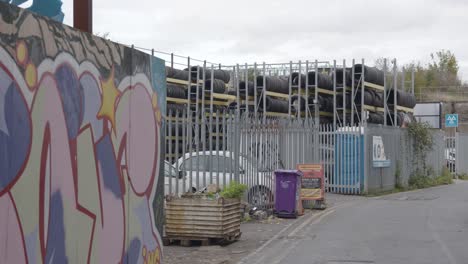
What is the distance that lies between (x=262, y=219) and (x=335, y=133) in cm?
860

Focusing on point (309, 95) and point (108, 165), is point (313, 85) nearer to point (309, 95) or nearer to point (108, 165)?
point (309, 95)

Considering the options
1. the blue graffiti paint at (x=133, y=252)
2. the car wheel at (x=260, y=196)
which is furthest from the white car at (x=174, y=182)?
the blue graffiti paint at (x=133, y=252)

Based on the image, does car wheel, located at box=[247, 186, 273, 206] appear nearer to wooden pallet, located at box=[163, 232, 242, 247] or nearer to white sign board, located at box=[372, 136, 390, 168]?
wooden pallet, located at box=[163, 232, 242, 247]

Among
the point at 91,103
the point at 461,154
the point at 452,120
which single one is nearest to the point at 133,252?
the point at 91,103

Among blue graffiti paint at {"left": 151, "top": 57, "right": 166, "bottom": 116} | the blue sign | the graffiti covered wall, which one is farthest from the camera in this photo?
the blue sign

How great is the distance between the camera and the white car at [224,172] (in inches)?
550

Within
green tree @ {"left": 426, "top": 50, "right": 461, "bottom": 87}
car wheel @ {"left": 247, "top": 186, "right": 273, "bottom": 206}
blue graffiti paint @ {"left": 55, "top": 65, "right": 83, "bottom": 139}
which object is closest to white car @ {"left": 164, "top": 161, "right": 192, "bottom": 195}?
car wheel @ {"left": 247, "top": 186, "right": 273, "bottom": 206}

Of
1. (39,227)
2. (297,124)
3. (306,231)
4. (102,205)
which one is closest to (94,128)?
(102,205)

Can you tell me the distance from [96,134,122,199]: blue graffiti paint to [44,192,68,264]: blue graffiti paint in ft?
2.70

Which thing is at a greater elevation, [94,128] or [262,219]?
[94,128]

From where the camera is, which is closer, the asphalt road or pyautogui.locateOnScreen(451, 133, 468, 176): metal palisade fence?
the asphalt road

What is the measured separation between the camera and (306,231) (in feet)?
47.6

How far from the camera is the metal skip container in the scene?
16469mm

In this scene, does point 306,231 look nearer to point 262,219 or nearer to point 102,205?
point 262,219
